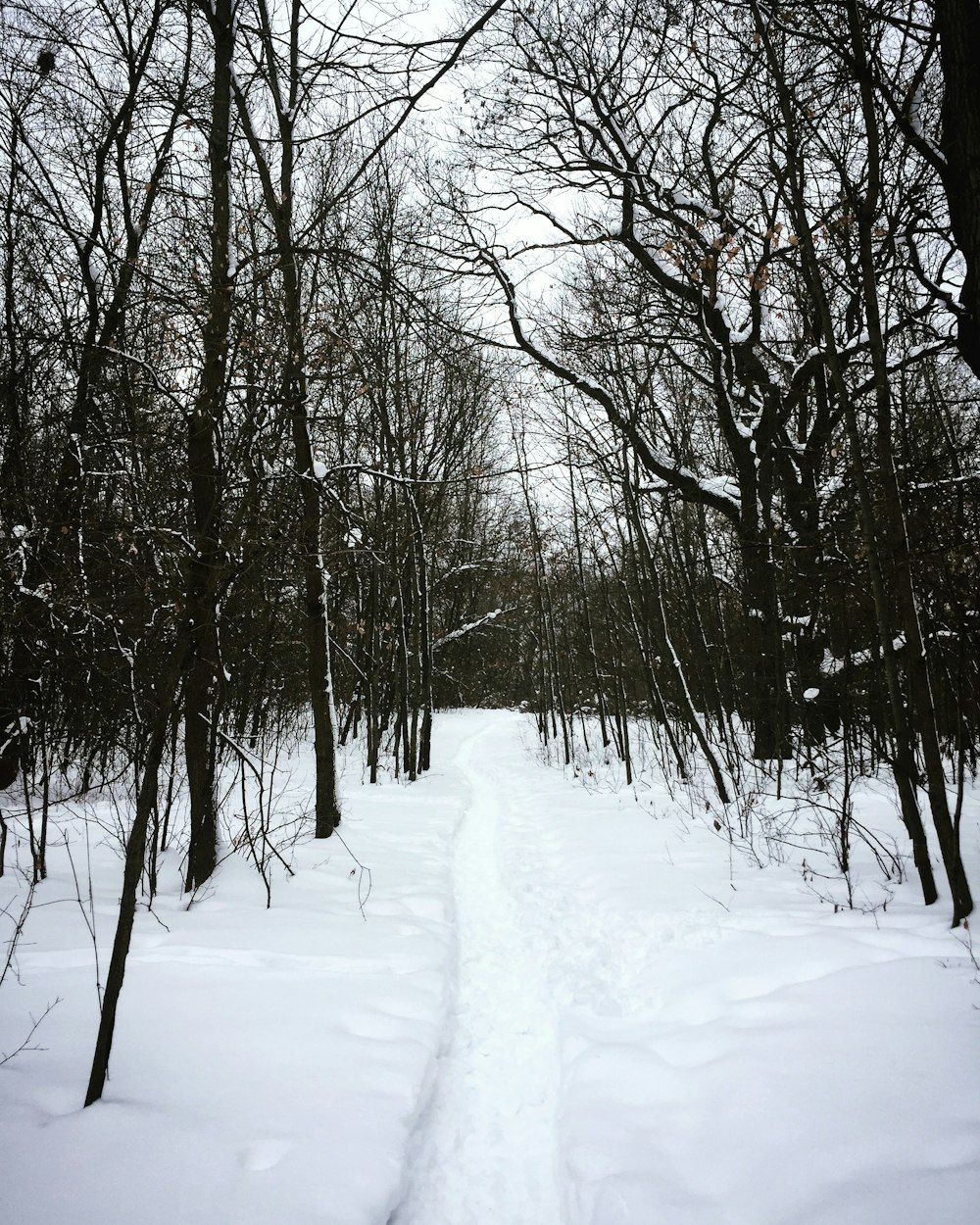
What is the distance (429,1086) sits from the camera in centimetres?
257

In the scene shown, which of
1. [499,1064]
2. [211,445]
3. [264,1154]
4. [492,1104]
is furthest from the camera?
[211,445]

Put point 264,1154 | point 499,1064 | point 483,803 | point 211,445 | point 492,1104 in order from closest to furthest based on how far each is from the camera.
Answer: point 264,1154, point 492,1104, point 499,1064, point 211,445, point 483,803

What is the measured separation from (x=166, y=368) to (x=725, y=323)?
765 cm

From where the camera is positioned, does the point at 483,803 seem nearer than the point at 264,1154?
No

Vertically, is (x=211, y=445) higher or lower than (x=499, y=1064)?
higher

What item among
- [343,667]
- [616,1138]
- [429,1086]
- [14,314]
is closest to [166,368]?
[14,314]

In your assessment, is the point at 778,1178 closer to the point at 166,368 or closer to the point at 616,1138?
the point at 616,1138

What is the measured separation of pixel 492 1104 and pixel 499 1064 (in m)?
0.28

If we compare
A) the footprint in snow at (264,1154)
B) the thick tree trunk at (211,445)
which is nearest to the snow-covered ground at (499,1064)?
the footprint in snow at (264,1154)

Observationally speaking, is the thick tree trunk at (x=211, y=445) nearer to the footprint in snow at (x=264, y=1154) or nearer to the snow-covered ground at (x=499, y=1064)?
the snow-covered ground at (x=499, y=1064)

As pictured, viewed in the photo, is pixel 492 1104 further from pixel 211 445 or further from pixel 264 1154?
pixel 211 445

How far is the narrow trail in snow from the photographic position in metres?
2.05

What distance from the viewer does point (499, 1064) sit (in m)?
2.83

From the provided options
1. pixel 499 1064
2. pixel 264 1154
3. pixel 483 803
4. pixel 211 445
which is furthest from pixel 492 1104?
pixel 483 803
